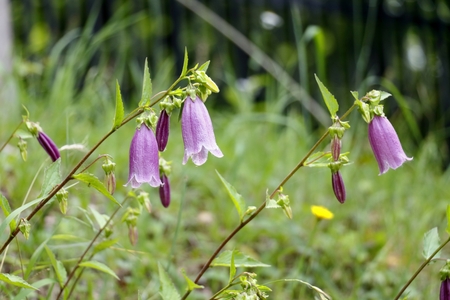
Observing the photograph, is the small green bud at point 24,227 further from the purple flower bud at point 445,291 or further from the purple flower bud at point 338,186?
the purple flower bud at point 445,291

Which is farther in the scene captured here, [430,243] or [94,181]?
[430,243]

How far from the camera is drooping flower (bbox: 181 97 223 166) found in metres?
1.15

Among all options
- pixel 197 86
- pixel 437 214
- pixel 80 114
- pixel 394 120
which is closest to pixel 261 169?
pixel 437 214

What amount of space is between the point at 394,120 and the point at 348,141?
2177mm

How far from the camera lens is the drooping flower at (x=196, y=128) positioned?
1.15 meters

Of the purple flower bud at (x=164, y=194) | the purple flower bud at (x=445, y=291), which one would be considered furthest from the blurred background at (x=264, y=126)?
the purple flower bud at (x=445, y=291)

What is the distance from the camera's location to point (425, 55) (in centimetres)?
657

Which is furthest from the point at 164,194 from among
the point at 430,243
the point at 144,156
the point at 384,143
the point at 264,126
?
the point at 264,126

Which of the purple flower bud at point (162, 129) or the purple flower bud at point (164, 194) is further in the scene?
the purple flower bud at point (164, 194)

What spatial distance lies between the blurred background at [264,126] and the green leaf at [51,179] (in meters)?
0.28

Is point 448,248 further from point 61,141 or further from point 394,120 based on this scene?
point 394,120

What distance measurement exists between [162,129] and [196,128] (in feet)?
0.24

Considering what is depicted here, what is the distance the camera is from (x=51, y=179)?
114 centimetres

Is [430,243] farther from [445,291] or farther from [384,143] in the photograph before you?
[384,143]
